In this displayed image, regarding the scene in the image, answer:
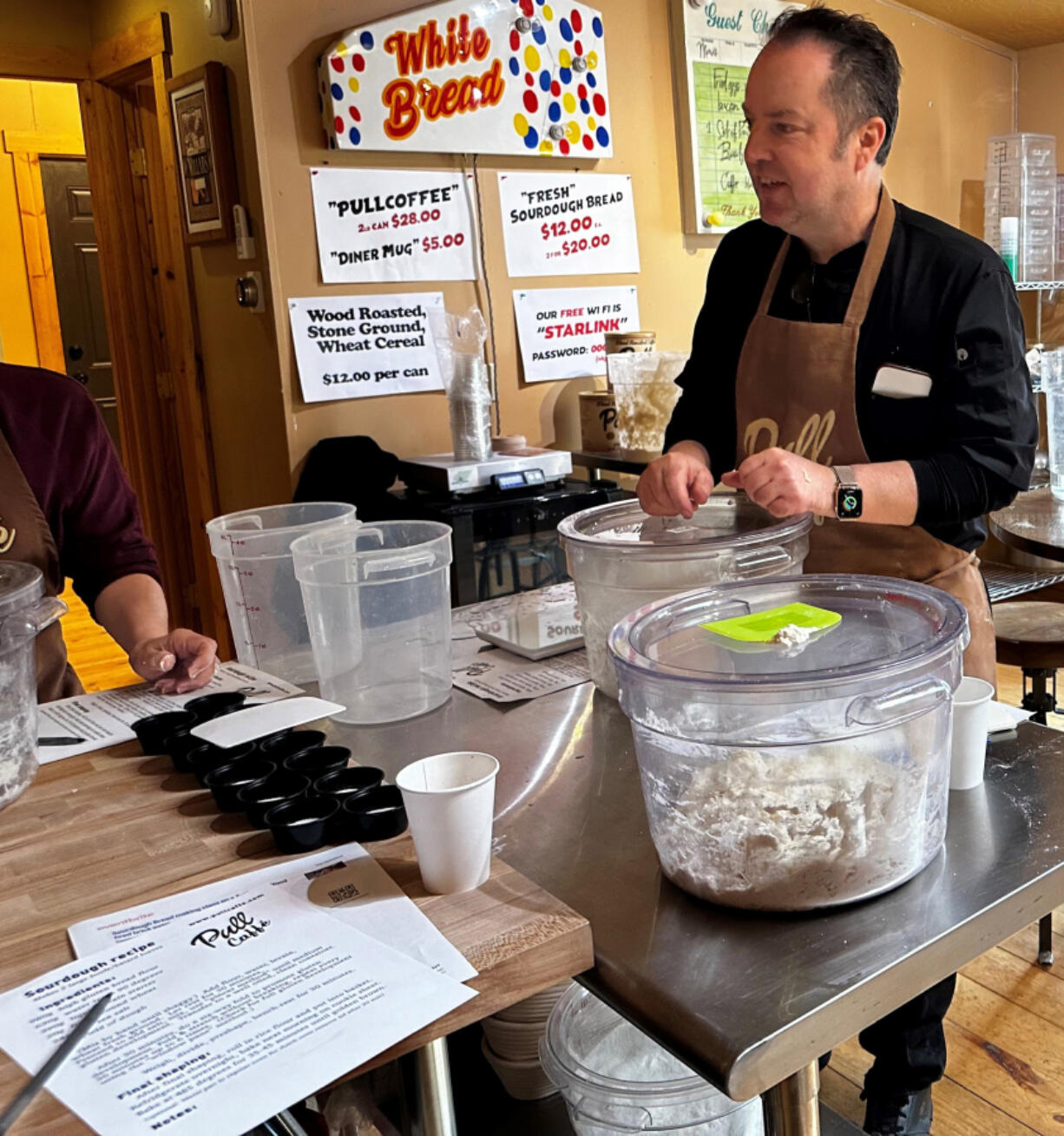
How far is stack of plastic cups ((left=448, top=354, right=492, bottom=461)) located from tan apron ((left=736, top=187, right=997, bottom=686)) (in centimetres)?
144

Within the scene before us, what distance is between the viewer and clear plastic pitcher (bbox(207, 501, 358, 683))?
1.56 meters

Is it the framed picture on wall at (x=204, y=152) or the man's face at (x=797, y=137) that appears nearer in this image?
the man's face at (x=797, y=137)

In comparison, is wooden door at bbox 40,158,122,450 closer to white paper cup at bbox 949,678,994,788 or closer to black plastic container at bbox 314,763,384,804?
black plastic container at bbox 314,763,384,804

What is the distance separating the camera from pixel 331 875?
0.97 metres

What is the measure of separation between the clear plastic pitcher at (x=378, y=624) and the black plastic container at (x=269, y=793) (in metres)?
0.25

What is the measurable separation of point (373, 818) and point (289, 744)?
0.25 metres

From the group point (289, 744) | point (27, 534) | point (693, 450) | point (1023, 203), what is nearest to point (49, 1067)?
point (289, 744)

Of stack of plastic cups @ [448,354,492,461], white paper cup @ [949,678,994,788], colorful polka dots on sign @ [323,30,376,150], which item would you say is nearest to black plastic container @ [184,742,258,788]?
white paper cup @ [949,678,994,788]

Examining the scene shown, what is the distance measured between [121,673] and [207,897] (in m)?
3.80

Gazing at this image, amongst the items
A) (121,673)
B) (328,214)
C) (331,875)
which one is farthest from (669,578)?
(121,673)

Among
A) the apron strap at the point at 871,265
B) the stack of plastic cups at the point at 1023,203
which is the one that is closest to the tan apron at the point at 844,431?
the apron strap at the point at 871,265

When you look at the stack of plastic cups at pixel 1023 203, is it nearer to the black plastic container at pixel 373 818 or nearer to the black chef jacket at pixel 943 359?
the black chef jacket at pixel 943 359

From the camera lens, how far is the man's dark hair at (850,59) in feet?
5.04

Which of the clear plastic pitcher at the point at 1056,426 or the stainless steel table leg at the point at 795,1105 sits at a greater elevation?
the clear plastic pitcher at the point at 1056,426
